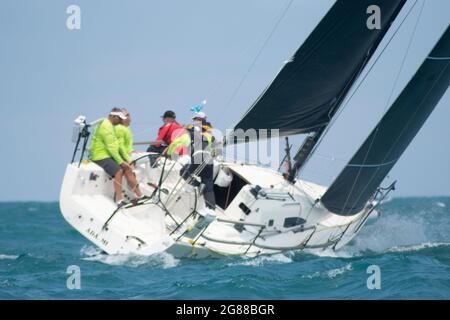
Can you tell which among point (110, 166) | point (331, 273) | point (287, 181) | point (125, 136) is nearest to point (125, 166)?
point (110, 166)

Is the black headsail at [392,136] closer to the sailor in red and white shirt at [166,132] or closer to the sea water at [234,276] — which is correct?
the sea water at [234,276]

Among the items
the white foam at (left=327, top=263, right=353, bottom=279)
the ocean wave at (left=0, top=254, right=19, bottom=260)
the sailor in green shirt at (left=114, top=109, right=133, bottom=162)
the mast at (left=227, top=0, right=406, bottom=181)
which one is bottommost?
the ocean wave at (left=0, top=254, right=19, bottom=260)

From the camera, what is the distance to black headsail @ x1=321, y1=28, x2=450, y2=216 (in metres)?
10.1

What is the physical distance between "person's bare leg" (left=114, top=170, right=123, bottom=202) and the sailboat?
5.4 inches

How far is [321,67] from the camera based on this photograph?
34.3ft

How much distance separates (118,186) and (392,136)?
13.0 ft

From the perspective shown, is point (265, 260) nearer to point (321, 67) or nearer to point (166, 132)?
point (166, 132)

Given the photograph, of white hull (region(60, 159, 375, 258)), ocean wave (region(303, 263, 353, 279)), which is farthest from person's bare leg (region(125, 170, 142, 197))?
ocean wave (region(303, 263, 353, 279))

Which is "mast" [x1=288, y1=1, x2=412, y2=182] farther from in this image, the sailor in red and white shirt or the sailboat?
the sailor in red and white shirt

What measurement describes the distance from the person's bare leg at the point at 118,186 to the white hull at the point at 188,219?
0.38 feet

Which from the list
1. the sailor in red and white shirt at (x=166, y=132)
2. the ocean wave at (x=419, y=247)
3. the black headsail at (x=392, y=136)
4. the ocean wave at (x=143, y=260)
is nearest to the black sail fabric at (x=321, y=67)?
the black headsail at (x=392, y=136)

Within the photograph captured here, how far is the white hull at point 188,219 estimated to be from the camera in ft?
30.4

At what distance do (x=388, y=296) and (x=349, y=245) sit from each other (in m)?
4.08

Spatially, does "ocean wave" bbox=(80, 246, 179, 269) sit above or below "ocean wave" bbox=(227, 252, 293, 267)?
above
